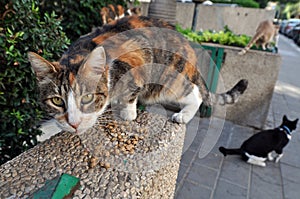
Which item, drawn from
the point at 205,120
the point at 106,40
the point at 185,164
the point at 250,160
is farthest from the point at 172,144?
the point at 205,120

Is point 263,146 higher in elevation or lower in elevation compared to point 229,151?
higher

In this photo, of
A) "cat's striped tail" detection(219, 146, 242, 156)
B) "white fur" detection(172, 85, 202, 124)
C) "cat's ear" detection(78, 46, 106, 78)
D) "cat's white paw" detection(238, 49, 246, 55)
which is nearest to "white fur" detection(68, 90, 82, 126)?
"cat's ear" detection(78, 46, 106, 78)

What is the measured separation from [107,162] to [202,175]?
67.2 inches

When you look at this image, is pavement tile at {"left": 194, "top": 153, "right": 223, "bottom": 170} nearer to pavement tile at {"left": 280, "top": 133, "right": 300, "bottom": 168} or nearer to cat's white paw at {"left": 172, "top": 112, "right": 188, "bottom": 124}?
pavement tile at {"left": 280, "top": 133, "right": 300, "bottom": 168}

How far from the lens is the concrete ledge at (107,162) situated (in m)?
1.02

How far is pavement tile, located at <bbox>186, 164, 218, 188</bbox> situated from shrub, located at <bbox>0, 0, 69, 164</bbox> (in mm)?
1642

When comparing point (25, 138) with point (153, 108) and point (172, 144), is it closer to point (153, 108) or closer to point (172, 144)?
point (153, 108)

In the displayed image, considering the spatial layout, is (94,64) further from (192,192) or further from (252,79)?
(252,79)

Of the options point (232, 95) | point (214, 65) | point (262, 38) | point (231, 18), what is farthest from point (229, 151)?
point (231, 18)

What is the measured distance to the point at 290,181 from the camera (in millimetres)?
2578

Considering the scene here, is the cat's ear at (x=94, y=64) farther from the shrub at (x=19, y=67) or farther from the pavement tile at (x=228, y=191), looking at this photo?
the pavement tile at (x=228, y=191)

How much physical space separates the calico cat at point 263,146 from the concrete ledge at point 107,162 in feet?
5.26

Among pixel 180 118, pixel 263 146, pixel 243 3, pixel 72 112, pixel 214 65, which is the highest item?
pixel 243 3

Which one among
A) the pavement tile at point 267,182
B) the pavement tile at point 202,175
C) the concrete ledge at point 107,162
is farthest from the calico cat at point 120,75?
the pavement tile at point 267,182
